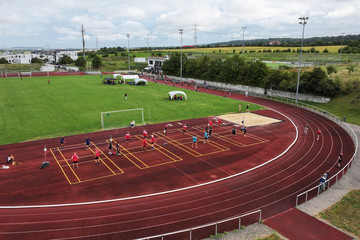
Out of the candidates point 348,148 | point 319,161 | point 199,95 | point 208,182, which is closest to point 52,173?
point 208,182

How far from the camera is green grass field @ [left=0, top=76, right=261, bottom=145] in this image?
3581cm

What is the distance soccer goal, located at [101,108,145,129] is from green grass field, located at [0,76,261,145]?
1105mm

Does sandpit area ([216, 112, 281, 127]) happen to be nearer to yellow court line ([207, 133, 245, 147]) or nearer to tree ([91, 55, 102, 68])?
yellow court line ([207, 133, 245, 147])

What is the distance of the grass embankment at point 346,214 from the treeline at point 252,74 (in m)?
38.5

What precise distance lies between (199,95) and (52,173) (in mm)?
44225

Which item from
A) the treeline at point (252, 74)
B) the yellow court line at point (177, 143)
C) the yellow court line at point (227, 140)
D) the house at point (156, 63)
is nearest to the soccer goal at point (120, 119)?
the yellow court line at point (177, 143)

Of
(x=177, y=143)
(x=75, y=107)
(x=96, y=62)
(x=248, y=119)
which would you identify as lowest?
(x=177, y=143)

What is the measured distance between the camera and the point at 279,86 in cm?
6019

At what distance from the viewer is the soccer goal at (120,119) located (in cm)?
3775

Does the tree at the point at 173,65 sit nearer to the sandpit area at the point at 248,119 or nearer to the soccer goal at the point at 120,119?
the soccer goal at the point at 120,119

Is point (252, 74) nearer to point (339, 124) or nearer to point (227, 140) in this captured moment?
point (339, 124)

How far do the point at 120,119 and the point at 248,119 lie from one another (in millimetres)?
19996

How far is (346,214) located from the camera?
16766 mm

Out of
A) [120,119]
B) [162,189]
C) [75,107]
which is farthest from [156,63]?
[162,189]
